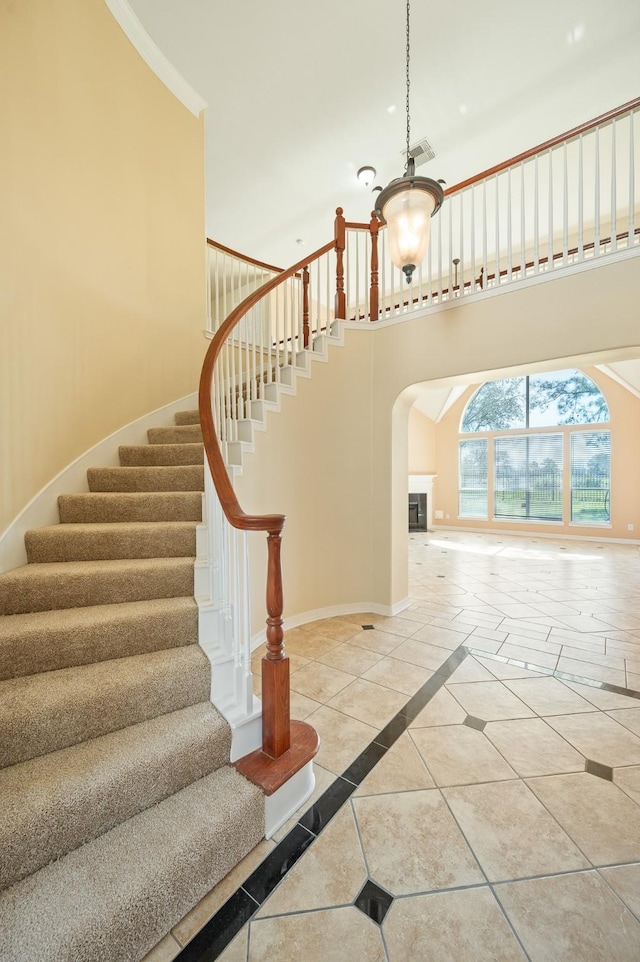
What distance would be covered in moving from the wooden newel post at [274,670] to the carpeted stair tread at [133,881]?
199mm

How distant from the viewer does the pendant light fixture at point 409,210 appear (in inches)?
81.4

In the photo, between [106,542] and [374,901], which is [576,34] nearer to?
[106,542]

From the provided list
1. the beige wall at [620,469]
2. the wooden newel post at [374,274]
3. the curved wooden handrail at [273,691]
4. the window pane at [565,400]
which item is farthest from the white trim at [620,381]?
the curved wooden handrail at [273,691]

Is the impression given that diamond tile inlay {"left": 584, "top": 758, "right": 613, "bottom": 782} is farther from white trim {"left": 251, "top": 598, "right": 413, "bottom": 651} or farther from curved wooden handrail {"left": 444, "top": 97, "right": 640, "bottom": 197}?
curved wooden handrail {"left": 444, "top": 97, "right": 640, "bottom": 197}

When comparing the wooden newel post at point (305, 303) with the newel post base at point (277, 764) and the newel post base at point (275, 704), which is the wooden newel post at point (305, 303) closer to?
the newel post base at point (275, 704)

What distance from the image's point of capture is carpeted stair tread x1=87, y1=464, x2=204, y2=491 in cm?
280

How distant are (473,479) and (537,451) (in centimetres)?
145

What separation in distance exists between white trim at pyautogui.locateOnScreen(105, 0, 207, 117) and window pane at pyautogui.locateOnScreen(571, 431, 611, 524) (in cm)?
802

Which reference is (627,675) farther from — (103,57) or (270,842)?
(103,57)

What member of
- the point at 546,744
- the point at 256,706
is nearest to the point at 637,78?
the point at 546,744

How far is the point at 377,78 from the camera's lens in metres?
3.58

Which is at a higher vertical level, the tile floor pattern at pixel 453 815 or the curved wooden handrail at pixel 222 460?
the curved wooden handrail at pixel 222 460

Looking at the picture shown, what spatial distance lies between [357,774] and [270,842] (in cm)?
48

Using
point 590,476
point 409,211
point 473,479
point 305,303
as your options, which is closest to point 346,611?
point 305,303
